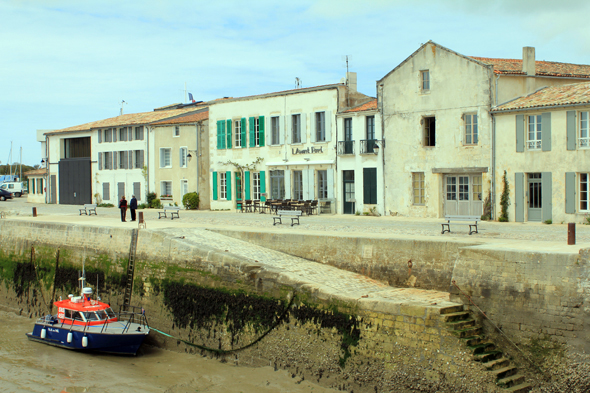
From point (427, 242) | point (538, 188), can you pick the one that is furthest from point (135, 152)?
point (427, 242)

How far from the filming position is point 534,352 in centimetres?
1054

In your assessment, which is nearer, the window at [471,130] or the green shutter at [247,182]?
the window at [471,130]

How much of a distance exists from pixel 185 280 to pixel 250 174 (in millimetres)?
15034

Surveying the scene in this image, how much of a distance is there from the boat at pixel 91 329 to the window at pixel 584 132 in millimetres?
14708

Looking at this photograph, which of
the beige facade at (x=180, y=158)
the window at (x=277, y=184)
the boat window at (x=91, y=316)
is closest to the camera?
the boat window at (x=91, y=316)

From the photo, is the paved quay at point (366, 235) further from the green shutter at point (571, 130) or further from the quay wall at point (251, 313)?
the green shutter at point (571, 130)

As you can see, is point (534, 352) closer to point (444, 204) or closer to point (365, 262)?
point (365, 262)

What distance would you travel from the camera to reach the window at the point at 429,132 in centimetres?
2408

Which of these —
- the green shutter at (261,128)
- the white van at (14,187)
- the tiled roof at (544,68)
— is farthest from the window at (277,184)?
the white van at (14,187)

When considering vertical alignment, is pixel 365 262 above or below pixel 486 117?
below

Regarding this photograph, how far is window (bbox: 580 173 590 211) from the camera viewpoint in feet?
64.8

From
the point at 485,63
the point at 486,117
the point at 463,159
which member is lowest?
the point at 463,159

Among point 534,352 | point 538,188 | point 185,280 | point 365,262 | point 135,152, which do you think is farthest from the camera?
point 135,152

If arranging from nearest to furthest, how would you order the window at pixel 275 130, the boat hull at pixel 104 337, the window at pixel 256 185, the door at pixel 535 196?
the boat hull at pixel 104 337, the door at pixel 535 196, the window at pixel 275 130, the window at pixel 256 185
